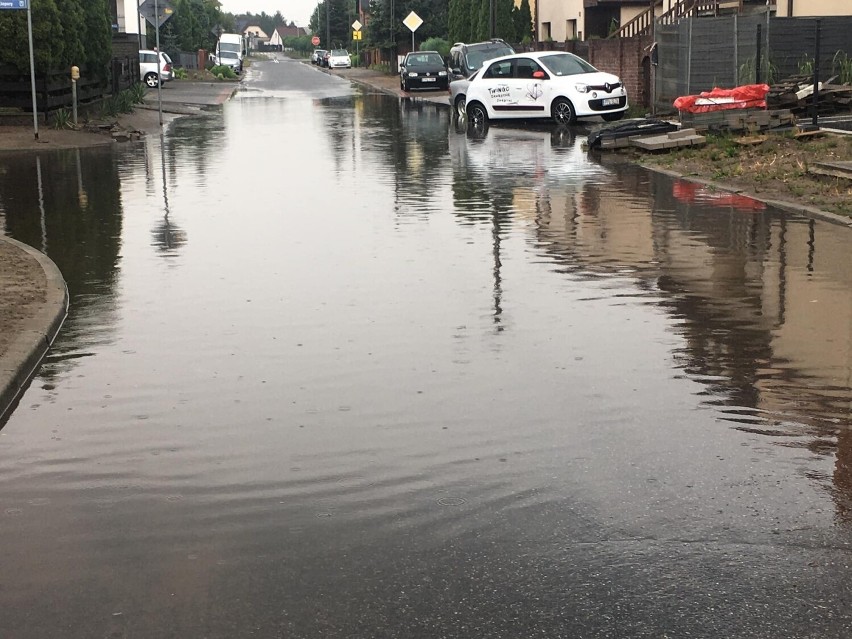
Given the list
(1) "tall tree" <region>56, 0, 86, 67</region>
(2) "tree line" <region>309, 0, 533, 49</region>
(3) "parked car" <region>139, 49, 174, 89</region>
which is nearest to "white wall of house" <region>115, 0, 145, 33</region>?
(2) "tree line" <region>309, 0, 533, 49</region>

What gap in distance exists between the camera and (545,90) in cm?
3033

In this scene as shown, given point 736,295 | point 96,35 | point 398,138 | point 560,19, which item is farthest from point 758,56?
point 560,19

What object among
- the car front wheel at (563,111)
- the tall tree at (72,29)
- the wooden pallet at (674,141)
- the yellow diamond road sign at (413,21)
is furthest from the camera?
the yellow diamond road sign at (413,21)

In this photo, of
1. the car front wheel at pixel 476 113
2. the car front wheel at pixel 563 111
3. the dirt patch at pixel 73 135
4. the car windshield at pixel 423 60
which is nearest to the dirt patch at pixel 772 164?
the car front wheel at pixel 563 111

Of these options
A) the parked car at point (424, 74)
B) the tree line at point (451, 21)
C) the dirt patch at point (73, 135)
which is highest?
the tree line at point (451, 21)

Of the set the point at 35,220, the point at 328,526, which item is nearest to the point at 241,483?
the point at 328,526

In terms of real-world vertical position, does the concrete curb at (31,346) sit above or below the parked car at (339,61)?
below

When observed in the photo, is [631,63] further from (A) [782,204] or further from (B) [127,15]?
(B) [127,15]

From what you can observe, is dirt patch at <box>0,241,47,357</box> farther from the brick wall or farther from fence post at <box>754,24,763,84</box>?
the brick wall

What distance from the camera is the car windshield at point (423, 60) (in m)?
55.7

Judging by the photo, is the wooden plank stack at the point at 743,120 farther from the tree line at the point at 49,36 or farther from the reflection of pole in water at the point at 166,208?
the tree line at the point at 49,36

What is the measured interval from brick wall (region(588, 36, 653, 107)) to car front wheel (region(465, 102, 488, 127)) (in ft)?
15.6

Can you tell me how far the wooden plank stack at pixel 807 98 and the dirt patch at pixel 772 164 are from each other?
7.48ft

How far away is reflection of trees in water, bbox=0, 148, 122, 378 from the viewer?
31.0 ft
